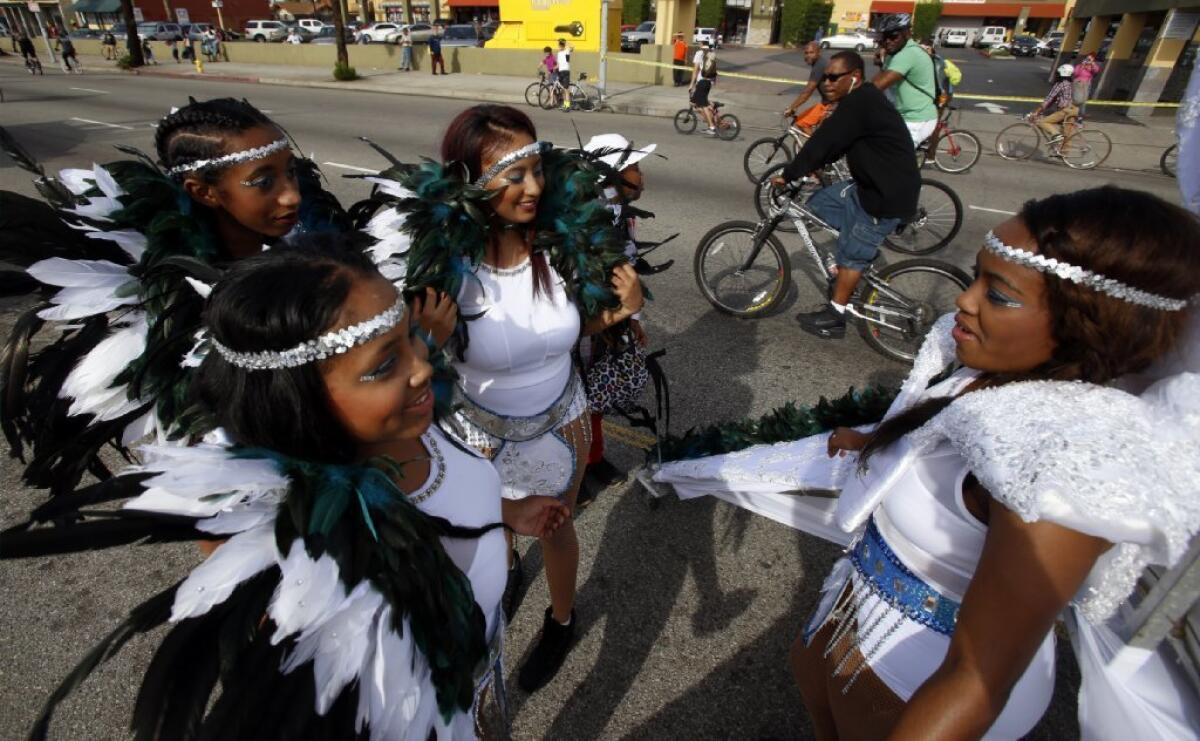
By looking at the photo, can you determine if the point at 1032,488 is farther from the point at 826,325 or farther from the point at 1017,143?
the point at 1017,143

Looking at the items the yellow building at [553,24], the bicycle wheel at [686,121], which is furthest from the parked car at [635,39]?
the bicycle wheel at [686,121]

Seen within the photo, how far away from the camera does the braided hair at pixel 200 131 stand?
212cm

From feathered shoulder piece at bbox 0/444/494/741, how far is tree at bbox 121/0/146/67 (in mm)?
35140

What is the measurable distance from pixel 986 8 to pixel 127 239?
6289 centimetres

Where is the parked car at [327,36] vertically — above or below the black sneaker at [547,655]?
above

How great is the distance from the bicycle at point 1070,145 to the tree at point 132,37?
3305 centimetres

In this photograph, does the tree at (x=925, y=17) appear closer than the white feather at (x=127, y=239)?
No

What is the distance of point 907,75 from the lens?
6.83 meters

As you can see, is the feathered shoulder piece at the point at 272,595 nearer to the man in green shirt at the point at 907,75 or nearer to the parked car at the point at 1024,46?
the man in green shirt at the point at 907,75

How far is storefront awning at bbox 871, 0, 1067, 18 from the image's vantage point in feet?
155

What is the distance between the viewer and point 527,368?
88.7 inches

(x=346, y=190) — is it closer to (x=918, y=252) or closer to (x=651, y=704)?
(x=918, y=252)

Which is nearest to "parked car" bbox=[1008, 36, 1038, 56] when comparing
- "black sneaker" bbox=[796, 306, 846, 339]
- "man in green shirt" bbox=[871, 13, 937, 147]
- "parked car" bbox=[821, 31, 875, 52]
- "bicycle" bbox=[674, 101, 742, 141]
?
"parked car" bbox=[821, 31, 875, 52]

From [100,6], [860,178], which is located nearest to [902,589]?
[860,178]
